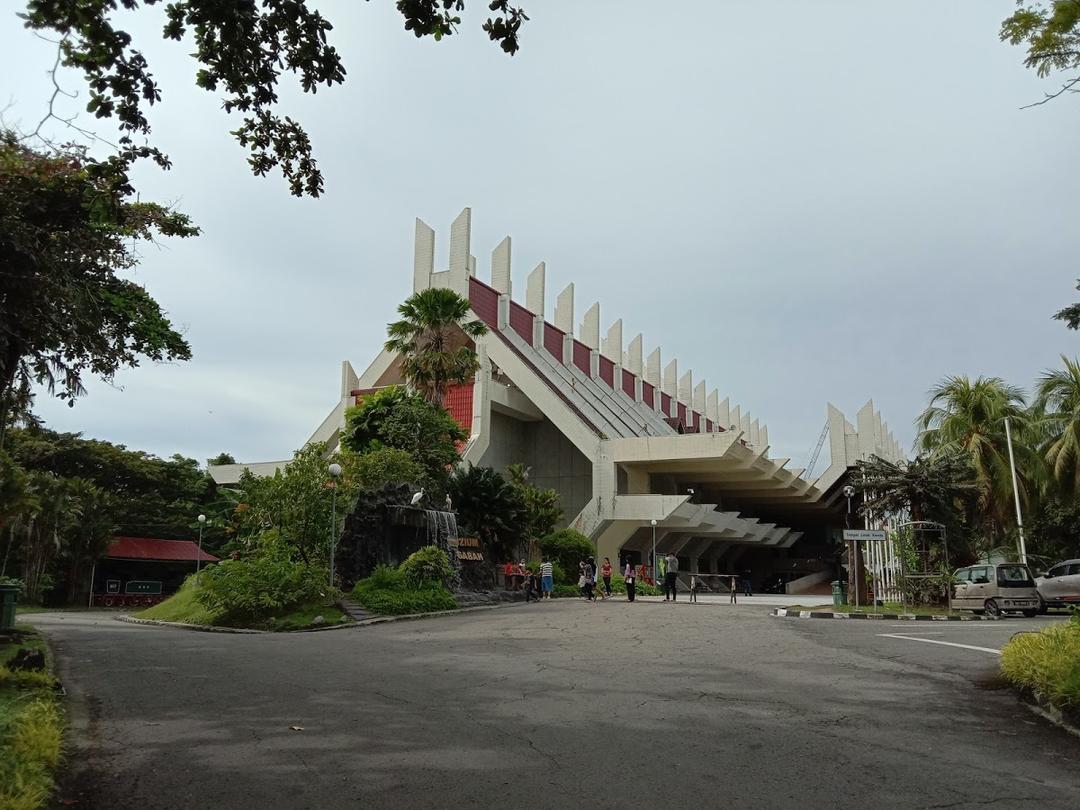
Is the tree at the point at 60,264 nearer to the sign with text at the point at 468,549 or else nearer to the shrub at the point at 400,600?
the shrub at the point at 400,600

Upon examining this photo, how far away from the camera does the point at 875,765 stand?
17.1ft

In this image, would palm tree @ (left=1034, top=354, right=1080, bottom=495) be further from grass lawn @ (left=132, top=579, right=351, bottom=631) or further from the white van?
grass lawn @ (left=132, top=579, right=351, bottom=631)

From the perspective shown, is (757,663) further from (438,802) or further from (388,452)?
(388,452)

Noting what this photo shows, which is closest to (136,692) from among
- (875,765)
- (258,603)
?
(875,765)

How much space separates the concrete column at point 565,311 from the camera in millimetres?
53312

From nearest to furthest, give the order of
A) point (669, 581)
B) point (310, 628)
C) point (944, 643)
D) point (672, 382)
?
point (944, 643), point (310, 628), point (669, 581), point (672, 382)

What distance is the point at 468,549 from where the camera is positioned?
2609 cm

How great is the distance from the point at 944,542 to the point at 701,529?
83.4 feet

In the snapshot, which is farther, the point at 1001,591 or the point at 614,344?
the point at 614,344

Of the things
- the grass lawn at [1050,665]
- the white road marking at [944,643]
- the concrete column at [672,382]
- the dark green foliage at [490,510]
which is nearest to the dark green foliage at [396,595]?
the dark green foliage at [490,510]

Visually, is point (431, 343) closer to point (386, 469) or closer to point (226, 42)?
point (386, 469)

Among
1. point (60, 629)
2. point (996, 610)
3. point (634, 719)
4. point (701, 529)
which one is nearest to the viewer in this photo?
point (634, 719)

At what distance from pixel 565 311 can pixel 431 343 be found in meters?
23.3

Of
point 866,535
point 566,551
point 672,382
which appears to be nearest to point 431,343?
point 566,551
